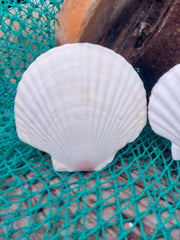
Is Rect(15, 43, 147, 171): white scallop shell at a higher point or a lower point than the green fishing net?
higher

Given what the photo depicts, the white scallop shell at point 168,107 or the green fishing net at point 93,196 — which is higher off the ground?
the white scallop shell at point 168,107

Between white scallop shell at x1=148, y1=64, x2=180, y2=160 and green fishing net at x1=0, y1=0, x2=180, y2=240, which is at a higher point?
white scallop shell at x1=148, y1=64, x2=180, y2=160

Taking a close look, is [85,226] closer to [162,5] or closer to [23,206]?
[23,206]

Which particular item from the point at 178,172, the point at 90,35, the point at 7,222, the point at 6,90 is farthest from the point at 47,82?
the point at 6,90
